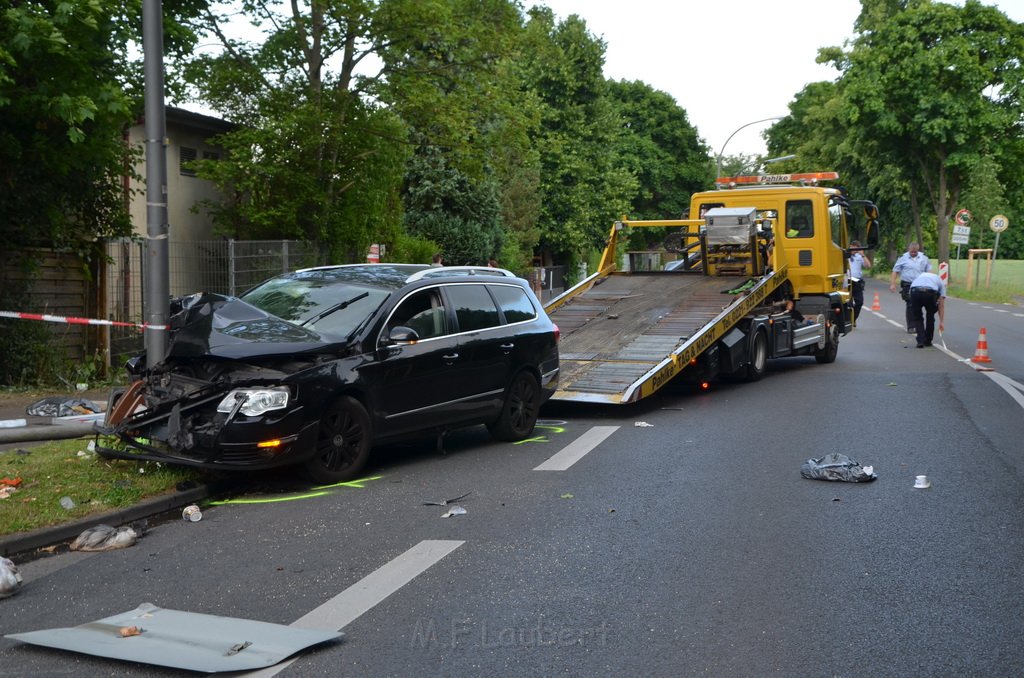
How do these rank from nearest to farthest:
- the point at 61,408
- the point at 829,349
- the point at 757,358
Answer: the point at 61,408, the point at 757,358, the point at 829,349

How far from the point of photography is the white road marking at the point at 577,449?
29.9 ft

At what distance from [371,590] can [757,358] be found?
432 inches

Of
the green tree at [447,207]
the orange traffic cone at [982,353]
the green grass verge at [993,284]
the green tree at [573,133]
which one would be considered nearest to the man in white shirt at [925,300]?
the orange traffic cone at [982,353]

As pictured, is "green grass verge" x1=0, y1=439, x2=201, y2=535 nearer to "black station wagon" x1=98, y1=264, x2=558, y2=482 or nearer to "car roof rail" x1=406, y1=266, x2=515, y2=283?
"black station wagon" x1=98, y1=264, x2=558, y2=482

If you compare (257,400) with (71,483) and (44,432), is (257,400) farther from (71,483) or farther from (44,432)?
(44,432)

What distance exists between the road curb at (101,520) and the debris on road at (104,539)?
97 mm

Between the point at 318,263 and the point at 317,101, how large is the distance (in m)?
3.41

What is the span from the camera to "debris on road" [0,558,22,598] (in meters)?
5.50

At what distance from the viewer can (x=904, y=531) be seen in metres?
6.73

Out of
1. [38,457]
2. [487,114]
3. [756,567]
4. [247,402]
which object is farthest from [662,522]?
[487,114]

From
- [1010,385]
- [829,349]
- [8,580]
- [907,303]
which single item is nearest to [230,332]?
Answer: [8,580]

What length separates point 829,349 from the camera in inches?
730

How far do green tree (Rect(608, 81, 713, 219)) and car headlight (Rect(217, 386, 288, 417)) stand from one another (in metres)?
63.6

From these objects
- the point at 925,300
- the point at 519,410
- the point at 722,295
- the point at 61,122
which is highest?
the point at 61,122
